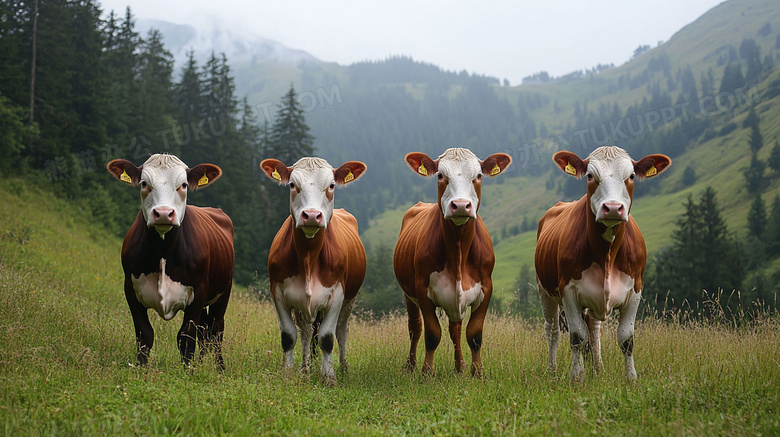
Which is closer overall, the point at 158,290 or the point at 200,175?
the point at 158,290

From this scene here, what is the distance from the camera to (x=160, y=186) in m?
6.84

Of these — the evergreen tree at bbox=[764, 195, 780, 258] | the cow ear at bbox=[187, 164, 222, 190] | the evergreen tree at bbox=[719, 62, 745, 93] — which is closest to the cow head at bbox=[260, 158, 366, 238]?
the cow ear at bbox=[187, 164, 222, 190]

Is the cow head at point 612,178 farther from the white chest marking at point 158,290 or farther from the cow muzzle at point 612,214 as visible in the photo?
the white chest marking at point 158,290

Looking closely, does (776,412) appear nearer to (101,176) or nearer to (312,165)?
(312,165)

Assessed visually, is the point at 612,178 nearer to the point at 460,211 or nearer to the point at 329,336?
the point at 460,211

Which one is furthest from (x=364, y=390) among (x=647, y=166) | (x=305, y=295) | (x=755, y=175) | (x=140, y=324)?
(x=755, y=175)

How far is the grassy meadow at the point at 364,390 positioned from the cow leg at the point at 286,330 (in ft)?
1.44

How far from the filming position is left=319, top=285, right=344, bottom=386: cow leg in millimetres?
7328

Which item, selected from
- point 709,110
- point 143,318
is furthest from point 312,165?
point 709,110

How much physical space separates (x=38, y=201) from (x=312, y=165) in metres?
25.8

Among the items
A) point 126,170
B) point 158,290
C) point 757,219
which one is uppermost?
point 126,170

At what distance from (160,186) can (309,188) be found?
1.88 m

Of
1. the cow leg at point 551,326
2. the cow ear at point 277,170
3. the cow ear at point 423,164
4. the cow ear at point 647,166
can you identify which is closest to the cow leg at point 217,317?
the cow ear at point 277,170

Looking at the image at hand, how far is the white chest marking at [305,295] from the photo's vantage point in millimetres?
7270
